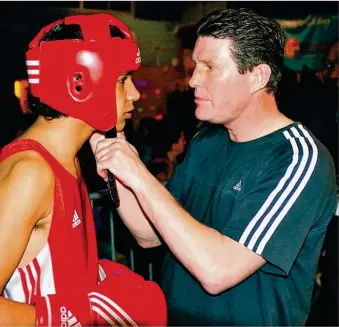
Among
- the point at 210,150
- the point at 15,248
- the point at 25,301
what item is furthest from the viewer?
the point at 210,150

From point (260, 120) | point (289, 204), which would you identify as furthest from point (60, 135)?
point (289, 204)

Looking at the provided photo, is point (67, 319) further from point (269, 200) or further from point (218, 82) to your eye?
point (218, 82)

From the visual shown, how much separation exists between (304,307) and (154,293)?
685 millimetres

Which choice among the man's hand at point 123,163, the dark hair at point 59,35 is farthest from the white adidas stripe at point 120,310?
the dark hair at point 59,35

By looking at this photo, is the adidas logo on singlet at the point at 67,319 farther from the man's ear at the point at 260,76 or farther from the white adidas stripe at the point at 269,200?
the man's ear at the point at 260,76

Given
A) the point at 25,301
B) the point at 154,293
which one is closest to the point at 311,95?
the point at 154,293

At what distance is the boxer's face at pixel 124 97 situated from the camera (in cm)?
197

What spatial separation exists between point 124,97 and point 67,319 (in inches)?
37.8

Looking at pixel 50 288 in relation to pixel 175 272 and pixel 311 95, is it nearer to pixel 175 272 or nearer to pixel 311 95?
pixel 175 272

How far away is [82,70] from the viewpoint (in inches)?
72.4

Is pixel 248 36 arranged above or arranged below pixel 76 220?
above

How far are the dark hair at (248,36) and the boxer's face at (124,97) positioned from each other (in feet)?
1.33

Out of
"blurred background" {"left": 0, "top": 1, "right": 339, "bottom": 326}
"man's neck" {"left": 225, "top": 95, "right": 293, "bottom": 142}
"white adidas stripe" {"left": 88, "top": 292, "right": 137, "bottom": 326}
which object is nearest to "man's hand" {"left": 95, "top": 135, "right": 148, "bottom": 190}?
"white adidas stripe" {"left": 88, "top": 292, "right": 137, "bottom": 326}

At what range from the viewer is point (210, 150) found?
2.22 metres
